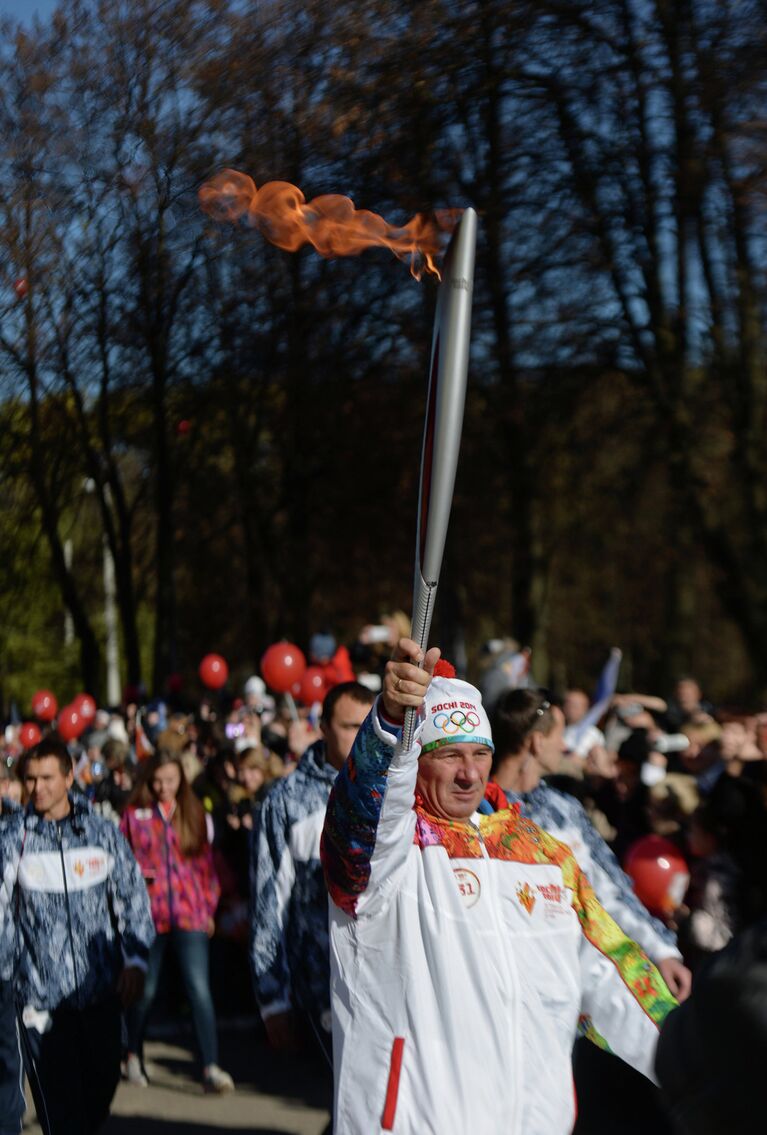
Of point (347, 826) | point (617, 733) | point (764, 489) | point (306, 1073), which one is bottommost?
point (306, 1073)

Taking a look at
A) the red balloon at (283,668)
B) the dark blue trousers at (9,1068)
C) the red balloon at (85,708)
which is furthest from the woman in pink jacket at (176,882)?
the red balloon at (85,708)

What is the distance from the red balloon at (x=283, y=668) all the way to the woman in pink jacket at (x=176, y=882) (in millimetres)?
5381

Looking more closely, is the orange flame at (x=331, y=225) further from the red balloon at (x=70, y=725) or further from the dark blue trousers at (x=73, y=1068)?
the red balloon at (x=70, y=725)

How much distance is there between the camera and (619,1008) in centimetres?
323

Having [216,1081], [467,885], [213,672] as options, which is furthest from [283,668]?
[467,885]

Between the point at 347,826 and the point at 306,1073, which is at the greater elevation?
the point at 347,826

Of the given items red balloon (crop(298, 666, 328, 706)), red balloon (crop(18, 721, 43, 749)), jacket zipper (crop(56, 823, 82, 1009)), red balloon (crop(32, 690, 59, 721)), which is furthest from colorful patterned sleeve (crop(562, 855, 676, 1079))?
red balloon (crop(32, 690, 59, 721))

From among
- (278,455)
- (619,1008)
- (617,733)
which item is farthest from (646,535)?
(619,1008)

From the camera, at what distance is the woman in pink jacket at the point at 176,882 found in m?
6.95

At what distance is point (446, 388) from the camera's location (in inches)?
98.7

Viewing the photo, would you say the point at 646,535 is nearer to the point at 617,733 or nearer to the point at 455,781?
the point at 617,733

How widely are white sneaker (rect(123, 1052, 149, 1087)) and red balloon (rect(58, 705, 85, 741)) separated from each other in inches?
283

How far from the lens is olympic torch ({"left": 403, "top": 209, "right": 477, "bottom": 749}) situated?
2.49 metres

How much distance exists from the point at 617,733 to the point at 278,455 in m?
9.19
